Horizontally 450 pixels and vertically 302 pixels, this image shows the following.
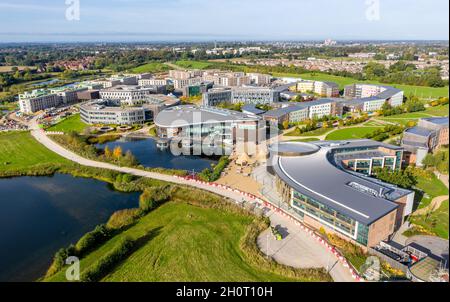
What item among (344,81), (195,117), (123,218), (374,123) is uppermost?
(344,81)

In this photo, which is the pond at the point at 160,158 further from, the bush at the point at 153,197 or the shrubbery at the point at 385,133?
the shrubbery at the point at 385,133

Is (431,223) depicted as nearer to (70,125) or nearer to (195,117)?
(195,117)

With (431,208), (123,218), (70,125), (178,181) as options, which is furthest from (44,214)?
(70,125)

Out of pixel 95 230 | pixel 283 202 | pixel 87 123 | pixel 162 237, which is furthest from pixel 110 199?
pixel 87 123

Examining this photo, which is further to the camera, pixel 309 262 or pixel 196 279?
pixel 309 262

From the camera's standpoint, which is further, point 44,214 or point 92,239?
point 44,214

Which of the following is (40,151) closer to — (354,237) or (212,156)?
(212,156)
